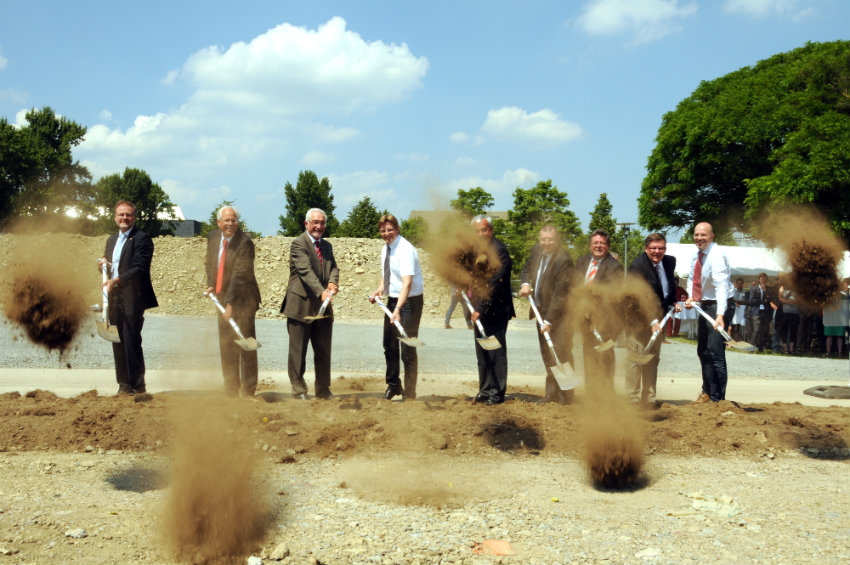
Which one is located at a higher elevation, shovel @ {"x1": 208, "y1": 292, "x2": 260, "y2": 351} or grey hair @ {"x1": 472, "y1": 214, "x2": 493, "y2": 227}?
grey hair @ {"x1": 472, "y1": 214, "x2": 493, "y2": 227}

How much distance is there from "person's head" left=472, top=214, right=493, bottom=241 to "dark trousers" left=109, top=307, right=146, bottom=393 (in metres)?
3.73

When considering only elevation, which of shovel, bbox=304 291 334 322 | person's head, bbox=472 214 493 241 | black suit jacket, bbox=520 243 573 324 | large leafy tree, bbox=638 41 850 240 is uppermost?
large leafy tree, bbox=638 41 850 240

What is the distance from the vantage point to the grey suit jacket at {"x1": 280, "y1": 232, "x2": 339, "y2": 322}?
7566 millimetres

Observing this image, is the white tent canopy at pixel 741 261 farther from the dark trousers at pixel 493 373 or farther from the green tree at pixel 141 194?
the green tree at pixel 141 194

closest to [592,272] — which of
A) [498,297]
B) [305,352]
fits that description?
[498,297]

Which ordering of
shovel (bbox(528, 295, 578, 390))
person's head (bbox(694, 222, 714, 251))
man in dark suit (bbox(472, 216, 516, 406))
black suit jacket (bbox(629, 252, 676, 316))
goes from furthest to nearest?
black suit jacket (bbox(629, 252, 676, 316)) → person's head (bbox(694, 222, 714, 251)) → man in dark suit (bbox(472, 216, 516, 406)) → shovel (bbox(528, 295, 578, 390))

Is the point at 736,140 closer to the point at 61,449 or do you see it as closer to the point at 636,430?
the point at 636,430

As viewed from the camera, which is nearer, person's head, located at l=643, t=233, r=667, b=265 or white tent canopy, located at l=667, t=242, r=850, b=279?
person's head, located at l=643, t=233, r=667, b=265

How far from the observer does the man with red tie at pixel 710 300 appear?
7.62 meters


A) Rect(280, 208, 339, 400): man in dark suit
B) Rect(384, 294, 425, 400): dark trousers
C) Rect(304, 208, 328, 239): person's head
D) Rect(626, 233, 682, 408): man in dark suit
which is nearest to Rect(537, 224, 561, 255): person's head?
Rect(626, 233, 682, 408): man in dark suit

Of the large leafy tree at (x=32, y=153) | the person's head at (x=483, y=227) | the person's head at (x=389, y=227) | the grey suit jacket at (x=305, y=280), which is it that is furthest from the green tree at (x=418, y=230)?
the large leafy tree at (x=32, y=153)

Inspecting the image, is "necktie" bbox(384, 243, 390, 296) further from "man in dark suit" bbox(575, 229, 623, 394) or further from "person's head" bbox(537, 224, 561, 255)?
"man in dark suit" bbox(575, 229, 623, 394)

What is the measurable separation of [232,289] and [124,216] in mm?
1450

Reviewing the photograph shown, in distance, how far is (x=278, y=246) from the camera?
3597 cm
